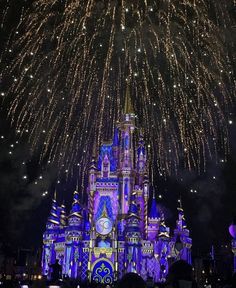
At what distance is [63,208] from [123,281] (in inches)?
2701

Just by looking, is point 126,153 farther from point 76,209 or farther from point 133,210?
point 76,209

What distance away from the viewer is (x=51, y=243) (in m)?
66.2

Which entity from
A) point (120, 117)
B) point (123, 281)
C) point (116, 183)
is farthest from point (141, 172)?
point (123, 281)

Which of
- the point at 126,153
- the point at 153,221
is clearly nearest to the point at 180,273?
the point at 126,153

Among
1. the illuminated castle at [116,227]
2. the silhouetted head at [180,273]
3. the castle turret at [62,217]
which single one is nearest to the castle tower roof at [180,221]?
the illuminated castle at [116,227]

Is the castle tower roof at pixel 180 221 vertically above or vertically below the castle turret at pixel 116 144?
below

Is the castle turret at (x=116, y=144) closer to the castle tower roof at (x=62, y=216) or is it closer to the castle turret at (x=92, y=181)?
the castle turret at (x=92, y=181)

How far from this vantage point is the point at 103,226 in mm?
62125

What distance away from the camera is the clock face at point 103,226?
61781mm

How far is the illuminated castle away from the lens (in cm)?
5988

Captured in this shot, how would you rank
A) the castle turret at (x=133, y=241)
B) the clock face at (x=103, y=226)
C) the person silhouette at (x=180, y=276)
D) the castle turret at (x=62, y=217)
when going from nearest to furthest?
the person silhouette at (x=180, y=276)
the castle turret at (x=133, y=241)
the clock face at (x=103, y=226)
the castle turret at (x=62, y=217)

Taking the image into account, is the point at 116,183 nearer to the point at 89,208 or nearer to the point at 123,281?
the point at 89,208

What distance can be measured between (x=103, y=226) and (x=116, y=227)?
Answer: 77.3 inches

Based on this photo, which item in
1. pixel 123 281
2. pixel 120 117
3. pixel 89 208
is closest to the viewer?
pixel 123 281
